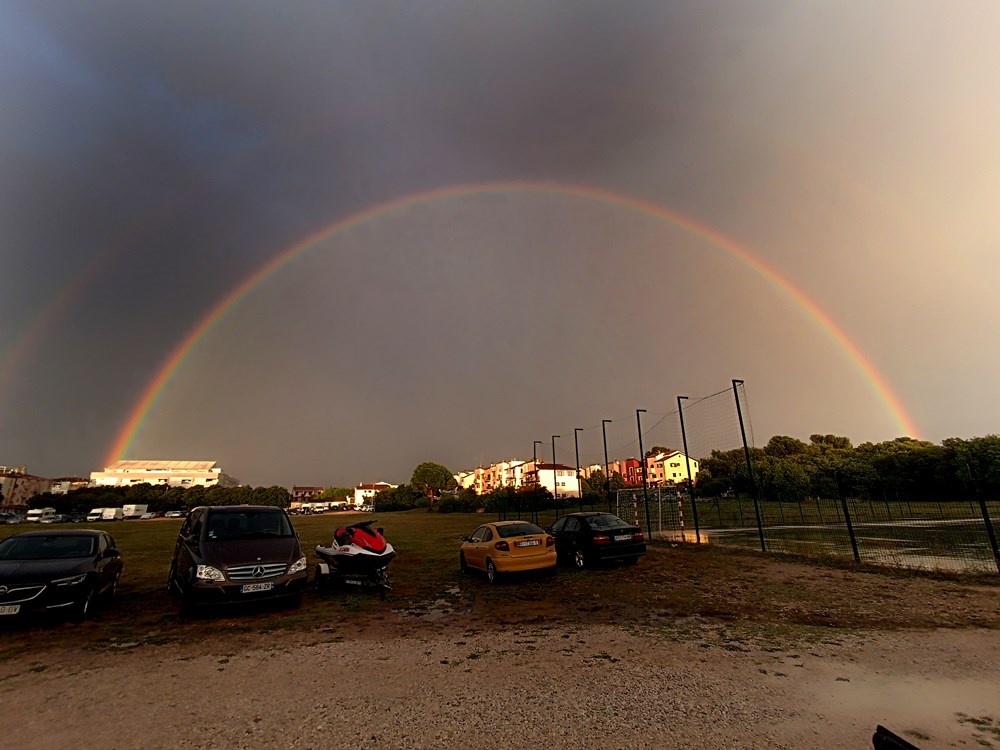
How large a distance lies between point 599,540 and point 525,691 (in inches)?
326

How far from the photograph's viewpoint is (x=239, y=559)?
8.38 meters

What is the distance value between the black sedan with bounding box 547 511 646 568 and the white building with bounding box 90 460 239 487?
142452 millimetres

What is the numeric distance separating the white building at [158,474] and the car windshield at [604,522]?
5631 inches

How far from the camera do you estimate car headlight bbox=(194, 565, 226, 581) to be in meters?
8.07

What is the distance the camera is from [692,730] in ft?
13.4

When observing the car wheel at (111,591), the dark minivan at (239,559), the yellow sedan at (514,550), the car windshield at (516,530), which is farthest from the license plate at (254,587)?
the car windshield at (516,530)

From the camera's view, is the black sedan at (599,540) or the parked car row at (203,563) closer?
the parked car row at (203,563)

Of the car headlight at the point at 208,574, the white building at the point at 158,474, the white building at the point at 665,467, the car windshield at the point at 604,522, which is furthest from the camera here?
the white building at the point at 158,474

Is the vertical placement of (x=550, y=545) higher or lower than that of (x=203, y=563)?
lower

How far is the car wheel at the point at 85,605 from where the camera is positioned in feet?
26.6

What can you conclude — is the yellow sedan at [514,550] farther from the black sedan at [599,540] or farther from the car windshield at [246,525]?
the car windshield at [246,525]

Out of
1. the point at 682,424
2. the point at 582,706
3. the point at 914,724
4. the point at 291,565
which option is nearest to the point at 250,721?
the point at 582,706

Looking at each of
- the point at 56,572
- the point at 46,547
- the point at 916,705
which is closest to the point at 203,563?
the point at 56,572

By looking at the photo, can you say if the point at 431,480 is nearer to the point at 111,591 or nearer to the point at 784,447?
the point at 784,447
